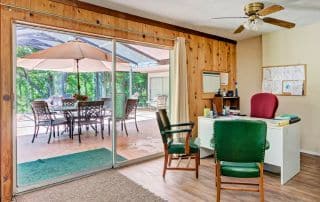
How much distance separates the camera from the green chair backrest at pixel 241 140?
217 centimetres

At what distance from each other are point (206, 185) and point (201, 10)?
8.57 feet

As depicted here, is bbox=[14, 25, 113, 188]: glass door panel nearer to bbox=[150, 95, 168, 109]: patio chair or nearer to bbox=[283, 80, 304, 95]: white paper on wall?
bbox=[150, 95, 168, 109]: patio chair

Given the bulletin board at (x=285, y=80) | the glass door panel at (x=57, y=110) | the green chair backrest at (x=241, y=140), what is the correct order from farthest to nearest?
the bulletin board at (x=285, y=80), the glass door panel at (x=57, y=110), the green chair backrest at (x=241, y=140)

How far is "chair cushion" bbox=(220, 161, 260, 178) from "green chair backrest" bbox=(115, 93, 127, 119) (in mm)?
2025

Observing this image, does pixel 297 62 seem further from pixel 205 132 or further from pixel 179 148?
pixel 179 148

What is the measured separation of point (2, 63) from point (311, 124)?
5115mm

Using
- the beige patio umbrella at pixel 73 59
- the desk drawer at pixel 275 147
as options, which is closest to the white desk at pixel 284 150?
the desk drawer at pixel 275 147

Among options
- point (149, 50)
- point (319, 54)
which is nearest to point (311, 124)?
point (319, 54)

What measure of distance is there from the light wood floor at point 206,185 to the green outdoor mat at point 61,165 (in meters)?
0.60

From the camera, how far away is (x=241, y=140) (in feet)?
7.20

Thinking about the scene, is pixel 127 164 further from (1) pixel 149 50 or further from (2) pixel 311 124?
(2) pixel 311 124

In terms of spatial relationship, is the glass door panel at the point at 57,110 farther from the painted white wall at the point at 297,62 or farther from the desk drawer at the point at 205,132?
the painted white wall at the point at 297,62

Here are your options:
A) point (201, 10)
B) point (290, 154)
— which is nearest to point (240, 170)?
point (290, 154)

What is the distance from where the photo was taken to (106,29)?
340cm
